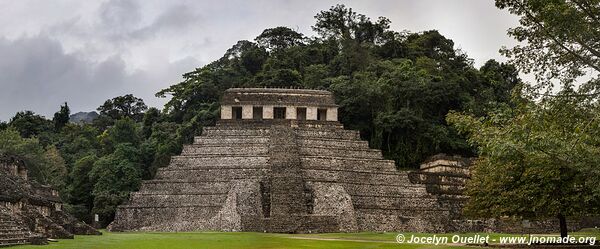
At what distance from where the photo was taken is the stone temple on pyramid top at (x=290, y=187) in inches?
1296

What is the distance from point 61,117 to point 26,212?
200 ft

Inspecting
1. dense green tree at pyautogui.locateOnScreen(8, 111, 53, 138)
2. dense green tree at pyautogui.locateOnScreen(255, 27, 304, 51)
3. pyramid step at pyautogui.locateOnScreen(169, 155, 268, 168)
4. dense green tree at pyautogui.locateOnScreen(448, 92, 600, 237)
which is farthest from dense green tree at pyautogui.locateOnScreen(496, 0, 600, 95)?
dense green tree at pyautogui.locateOnScreen(8, 111, 53, 138)

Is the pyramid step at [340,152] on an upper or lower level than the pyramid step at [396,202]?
upper

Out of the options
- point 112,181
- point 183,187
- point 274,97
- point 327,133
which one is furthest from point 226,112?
point 183,187

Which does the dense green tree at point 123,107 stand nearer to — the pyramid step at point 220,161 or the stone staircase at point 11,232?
the pyramid step at point 220,161

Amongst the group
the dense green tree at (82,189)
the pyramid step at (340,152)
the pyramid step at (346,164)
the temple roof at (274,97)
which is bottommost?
the dense green tree at (82,189)

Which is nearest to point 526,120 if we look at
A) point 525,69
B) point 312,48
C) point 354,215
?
point 525,69

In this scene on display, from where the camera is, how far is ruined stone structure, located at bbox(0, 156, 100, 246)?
19.8 metres

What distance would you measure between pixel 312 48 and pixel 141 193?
33.6 metres

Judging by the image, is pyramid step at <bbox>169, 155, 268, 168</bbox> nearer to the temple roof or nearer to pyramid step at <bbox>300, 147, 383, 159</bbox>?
pyramid step at <bbox>300, 147, 383, 159</bbox>

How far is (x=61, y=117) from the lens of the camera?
265 ft

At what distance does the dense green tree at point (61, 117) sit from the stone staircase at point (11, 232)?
62171 millimetres

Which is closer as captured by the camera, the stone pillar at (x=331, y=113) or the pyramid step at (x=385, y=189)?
the pyramid step at (x=385, y=189)

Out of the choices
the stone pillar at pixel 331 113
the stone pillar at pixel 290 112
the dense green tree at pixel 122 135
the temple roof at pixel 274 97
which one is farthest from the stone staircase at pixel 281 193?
the dense green tree at pixel 122 135
